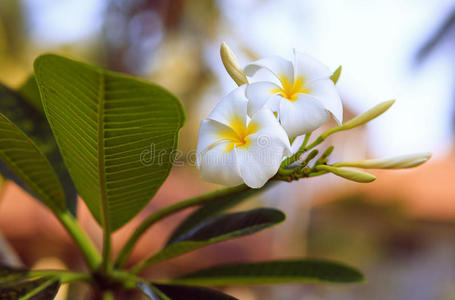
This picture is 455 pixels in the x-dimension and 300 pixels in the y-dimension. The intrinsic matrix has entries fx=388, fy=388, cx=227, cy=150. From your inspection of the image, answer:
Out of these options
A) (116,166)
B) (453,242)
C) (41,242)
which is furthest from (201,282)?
(453,242)

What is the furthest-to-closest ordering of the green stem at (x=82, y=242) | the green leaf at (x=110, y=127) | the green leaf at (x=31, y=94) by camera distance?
the green leaf at (x=31, y=94) → the green stem at (x=82, y=242) → the green leaf at (x=110, y=127)

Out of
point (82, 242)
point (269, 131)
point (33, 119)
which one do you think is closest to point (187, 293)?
point (82, 242)

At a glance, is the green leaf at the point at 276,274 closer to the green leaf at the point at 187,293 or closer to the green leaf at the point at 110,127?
the green leaf at the point at 187,293

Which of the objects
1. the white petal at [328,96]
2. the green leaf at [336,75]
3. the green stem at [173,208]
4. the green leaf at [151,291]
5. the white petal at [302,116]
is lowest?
the green leaf at [151,291]

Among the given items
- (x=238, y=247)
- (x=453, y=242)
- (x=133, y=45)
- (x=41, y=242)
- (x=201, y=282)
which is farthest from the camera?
(x=453, y=242)

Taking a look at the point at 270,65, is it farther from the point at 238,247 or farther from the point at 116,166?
the point at 238,247

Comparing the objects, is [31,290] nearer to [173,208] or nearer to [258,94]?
[173,208]

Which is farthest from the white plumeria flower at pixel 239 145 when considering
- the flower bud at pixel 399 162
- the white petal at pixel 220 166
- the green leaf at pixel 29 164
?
the green leaf at pixel 29 164

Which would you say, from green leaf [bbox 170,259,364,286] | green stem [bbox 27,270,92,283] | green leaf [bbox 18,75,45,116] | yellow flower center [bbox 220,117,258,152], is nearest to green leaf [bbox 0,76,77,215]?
green leaf [bbox 18,75,45,116]
